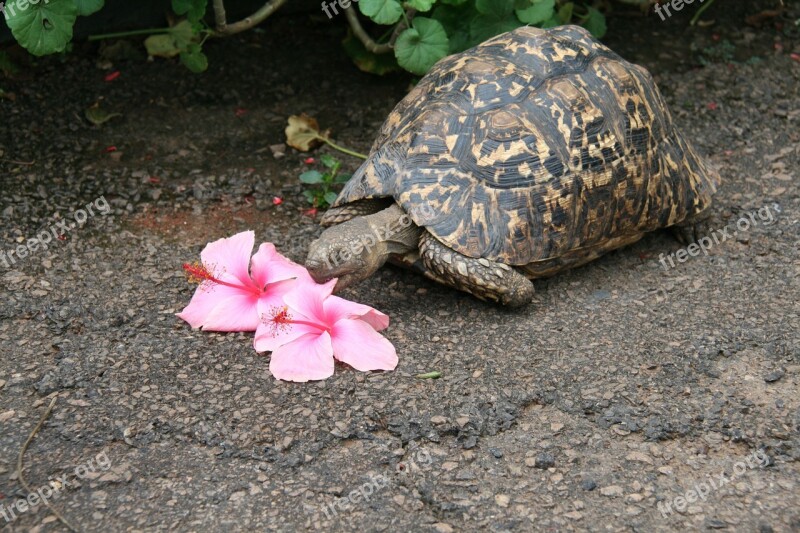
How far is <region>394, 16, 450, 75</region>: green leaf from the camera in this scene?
236 inches

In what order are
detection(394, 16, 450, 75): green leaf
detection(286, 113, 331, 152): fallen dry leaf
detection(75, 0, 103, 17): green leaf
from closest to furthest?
detection(75, 0, 103, 17): green leaf
detection(394, 16, 450, 75): green leaf
detection(286, 113, 331, 152): fallen dry leaf

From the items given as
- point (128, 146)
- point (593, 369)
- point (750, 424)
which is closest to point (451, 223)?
point (593, 369)

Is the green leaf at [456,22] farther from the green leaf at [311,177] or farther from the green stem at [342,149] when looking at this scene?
the green leaf at [311,177]

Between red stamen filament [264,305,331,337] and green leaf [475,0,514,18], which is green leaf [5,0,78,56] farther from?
green leaf [475,0,514,18]

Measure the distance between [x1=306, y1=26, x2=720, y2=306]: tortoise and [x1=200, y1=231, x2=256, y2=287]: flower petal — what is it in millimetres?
383

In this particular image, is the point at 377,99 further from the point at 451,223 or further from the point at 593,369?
the point at 593,369

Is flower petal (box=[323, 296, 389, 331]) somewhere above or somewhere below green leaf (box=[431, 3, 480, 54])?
below

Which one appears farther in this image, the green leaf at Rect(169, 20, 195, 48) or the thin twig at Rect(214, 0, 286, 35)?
the green leaf at Rect(169, 20, 195, 48)

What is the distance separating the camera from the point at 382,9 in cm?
561

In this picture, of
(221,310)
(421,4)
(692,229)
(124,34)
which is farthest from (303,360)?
(124,34)

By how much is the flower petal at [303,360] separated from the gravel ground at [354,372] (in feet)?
0.26

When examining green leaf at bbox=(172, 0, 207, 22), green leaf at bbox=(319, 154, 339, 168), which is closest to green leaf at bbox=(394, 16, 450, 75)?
green leaf at bbox=(319, 154, 339, 168)

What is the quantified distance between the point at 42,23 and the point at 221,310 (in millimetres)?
2101

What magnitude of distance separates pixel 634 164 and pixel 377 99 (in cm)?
242
